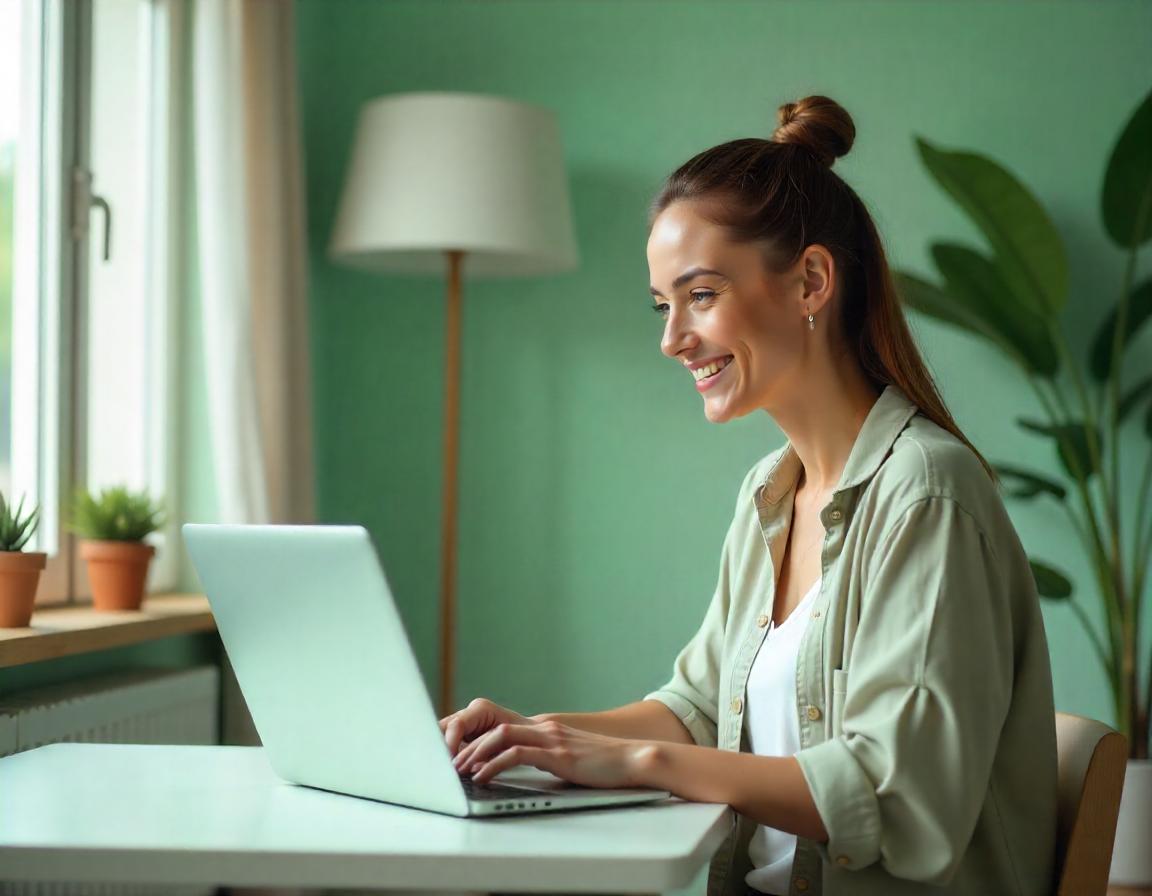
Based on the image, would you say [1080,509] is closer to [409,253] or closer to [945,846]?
[409,253]

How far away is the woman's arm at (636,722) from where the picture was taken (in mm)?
1511

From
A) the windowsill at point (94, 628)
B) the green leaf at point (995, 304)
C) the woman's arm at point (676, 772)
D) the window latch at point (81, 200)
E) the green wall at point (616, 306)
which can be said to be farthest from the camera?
the green wall at point (616, 306)

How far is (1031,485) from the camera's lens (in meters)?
3.03

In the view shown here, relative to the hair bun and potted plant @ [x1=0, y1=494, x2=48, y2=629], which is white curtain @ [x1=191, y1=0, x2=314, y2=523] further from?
the hair bun

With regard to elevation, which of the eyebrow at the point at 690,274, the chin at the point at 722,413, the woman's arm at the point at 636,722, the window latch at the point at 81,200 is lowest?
the woman's arm at the point at 636,722

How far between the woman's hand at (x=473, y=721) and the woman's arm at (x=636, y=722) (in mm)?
86

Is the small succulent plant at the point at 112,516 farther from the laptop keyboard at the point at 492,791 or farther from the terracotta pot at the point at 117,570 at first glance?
the laptop keyboard at the point at 492,791

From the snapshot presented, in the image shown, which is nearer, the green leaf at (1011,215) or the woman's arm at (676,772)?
the woman's arm at (676,772)

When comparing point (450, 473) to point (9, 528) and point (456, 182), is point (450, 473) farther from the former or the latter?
point (9, 528)

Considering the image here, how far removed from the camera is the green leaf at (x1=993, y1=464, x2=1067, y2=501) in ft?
9.72

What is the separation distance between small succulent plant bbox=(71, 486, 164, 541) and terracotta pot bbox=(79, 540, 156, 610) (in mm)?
17

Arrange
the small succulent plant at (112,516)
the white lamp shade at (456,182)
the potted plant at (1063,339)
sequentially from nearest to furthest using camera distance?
the small succulent plant at (112,516) → the white lamp shade at (456,182) → the potted plant at (1063,339)

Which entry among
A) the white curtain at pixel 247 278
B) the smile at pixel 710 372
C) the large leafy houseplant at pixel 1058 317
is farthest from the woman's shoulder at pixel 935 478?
the large leafy houseplant at pixel 1058 317

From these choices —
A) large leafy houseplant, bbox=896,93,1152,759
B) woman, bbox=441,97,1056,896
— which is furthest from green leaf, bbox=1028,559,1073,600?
woman, bbox=441,97,1056,896
